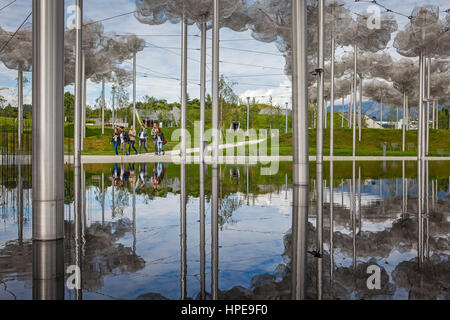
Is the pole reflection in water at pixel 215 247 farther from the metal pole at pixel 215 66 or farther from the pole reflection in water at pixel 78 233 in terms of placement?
the metal pole at pixel 215 66

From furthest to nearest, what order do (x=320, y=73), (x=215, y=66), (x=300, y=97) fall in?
1. (x=215, y=66)
2. (x=320, y=73)
3. (x=300, y=97)

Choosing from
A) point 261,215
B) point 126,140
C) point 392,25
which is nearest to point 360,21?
point 392,25

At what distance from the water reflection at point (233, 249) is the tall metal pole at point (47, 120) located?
255 millimetres

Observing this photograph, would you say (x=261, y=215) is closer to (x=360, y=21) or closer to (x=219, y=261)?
(x=219, y=261)

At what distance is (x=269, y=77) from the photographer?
44469mm

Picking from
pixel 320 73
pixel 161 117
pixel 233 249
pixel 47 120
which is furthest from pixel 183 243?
pixel 161 117

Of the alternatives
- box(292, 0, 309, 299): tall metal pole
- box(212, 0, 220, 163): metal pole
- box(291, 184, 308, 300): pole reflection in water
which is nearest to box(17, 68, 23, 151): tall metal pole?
box(212, 0, 220, 163): metal pole

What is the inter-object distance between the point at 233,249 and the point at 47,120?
7.54 ft

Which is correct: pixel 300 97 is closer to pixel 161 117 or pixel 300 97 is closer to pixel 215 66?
pixel 215 66

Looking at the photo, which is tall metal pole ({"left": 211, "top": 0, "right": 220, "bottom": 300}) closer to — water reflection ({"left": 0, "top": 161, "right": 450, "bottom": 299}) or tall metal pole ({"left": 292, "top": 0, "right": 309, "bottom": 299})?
water reflection ({"left": 0, "top": 161, "right": 450, "bottom": 299})

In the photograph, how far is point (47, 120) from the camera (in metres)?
4.53

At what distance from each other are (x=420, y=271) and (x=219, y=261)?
1560 mm

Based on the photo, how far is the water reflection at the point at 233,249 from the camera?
2.94 metres

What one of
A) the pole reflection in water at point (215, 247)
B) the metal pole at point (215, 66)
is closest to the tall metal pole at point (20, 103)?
the metal pole at point (215, 66)
